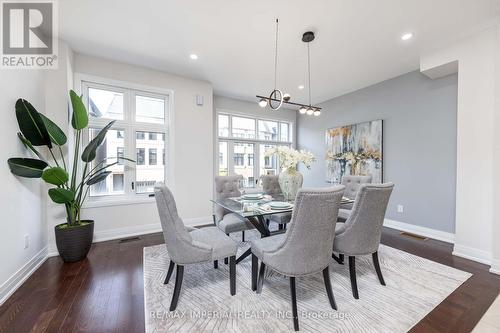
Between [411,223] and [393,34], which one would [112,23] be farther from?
[411,223]

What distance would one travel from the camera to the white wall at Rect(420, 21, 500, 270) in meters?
2.53

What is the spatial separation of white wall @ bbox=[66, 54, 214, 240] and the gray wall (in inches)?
138

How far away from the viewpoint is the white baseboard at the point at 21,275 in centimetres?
187

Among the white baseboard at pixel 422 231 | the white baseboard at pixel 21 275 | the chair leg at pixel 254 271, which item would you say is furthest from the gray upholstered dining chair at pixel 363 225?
the white baseboard at pixel 21 275

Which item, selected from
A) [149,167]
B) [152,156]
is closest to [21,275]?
[149,167]

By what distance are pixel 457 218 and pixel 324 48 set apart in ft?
9.97

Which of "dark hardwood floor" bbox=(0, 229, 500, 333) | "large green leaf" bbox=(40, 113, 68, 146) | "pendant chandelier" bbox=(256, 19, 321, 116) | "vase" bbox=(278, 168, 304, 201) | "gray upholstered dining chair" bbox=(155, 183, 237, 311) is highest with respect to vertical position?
"pendant chandelier" bbox=(256, 19, 321, 116)

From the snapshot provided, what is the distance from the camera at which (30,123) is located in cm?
222

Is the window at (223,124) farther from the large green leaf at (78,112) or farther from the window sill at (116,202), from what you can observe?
the large green leaf at (78,112)

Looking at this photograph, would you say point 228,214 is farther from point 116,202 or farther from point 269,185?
point 116,202

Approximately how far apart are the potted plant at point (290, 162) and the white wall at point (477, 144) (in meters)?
2.08

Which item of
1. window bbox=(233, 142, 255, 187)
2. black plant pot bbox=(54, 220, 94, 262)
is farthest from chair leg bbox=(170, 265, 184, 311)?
window bbox=(233, 142, 255, 187)

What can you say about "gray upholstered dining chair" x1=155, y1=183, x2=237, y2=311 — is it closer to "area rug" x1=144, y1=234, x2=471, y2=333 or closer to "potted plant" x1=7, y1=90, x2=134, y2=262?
"area rug" x1=144, y1=234, x2=471, y2=333

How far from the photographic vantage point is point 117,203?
3.38 m
